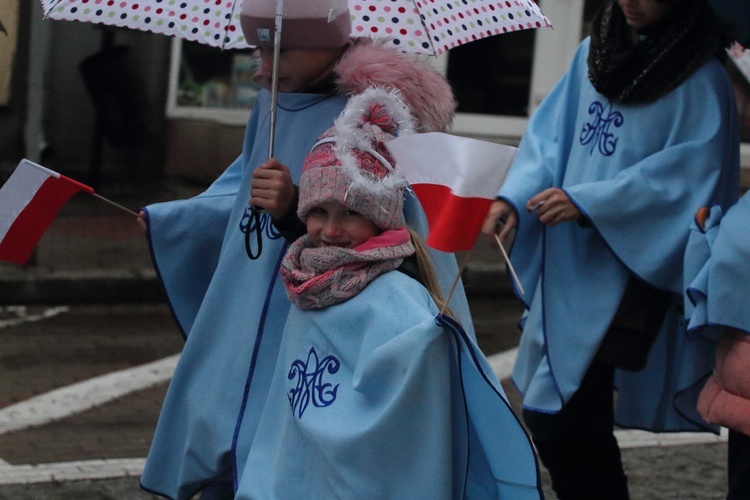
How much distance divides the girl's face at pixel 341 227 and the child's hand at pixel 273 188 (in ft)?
0.44

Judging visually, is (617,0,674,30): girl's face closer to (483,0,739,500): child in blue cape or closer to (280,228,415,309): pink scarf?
(483,0,739,500): child in blue cape

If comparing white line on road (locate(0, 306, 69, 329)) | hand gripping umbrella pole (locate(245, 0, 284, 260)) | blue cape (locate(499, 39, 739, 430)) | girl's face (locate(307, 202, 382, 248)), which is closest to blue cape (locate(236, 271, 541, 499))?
girl's face (locate(307, 202, 382, 248))

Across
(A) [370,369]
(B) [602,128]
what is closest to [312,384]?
(A) [370,369]

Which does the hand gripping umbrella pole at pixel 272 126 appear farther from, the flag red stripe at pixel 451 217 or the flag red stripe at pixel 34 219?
the flag red stripe at pixel 451 217

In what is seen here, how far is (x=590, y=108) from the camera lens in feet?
14.1

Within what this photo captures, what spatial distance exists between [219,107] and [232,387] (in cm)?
870

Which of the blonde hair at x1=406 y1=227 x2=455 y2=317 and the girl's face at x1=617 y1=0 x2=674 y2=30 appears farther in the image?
the girl's face at x1=617 y1=0 x2=674 y2=30

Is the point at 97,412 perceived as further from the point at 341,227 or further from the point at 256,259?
the point at 341,227

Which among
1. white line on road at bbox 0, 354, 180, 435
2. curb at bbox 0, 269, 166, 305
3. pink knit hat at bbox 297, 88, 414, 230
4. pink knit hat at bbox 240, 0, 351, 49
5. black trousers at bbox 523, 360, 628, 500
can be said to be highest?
pink knit hat at bbox 240, 0, 351, 49

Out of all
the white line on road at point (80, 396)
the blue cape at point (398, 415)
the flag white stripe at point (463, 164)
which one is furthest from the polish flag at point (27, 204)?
the white line on road at point (80, 396)

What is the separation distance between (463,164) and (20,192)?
1.30 m

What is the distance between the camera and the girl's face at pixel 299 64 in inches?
133

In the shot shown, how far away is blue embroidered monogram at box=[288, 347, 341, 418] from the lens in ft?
9.90

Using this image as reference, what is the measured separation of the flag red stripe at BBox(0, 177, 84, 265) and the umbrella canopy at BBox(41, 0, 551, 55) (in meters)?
0.47
